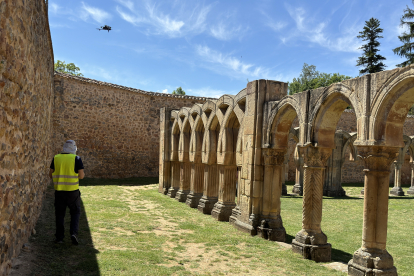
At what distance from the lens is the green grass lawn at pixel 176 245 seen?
16.0 feet

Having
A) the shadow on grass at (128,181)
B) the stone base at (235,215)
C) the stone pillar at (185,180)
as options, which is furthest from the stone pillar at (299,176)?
the stone base at (235,215)

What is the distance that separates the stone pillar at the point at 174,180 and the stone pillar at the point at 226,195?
13.1 ft

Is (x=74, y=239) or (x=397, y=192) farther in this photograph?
(x=397, y=192)

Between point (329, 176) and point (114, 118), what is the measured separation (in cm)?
1190

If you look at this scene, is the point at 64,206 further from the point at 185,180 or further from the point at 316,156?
the point at 185,180

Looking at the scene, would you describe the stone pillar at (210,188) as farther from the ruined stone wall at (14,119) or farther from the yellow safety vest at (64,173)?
the ruined stone wall at (14,119)

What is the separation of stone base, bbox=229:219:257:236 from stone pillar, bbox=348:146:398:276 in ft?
8.71

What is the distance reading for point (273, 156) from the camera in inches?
291

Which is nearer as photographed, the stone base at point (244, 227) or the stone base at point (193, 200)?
the stone base at point (244, 227)

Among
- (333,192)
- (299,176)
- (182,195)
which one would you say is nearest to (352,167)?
(299,176)

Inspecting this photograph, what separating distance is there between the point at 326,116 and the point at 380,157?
52.8 inches

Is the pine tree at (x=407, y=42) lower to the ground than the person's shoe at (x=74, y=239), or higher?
higher

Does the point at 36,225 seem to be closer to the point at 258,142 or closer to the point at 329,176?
the point at 258,142

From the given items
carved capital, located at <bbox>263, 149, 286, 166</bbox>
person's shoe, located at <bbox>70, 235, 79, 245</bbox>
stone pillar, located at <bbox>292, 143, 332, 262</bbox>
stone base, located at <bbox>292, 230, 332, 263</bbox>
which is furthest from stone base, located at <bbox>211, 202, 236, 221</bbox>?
person's shoe, located at <bbox>70, 235, 79, 245</bbox>
